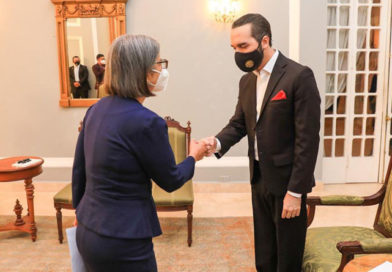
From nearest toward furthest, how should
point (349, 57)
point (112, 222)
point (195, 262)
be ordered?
1. point (112, 222)
2. point (195, 262)
3. point (349, 57)

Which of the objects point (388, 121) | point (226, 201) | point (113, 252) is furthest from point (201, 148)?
point (388, 121)

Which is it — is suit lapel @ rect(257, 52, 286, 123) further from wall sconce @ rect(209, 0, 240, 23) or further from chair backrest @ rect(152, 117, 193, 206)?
wall sconce @ rect(209, 0, 240, 23)

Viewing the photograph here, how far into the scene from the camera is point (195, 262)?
128 inches

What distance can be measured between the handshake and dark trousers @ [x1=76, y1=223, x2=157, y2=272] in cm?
53

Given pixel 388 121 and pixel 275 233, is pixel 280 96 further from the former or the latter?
pixel 388 121

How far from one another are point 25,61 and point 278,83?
149 inches

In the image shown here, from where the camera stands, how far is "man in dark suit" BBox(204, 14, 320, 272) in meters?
2.02

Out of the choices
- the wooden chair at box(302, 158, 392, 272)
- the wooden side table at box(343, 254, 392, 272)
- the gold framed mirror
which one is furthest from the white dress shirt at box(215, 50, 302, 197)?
the gold framed mirror

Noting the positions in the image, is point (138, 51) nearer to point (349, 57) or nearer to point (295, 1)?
point (295, 1)

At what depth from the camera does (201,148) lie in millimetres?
2092

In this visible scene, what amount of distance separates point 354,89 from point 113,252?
434 cm

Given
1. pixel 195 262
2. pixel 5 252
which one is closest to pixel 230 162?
pixel 195 262

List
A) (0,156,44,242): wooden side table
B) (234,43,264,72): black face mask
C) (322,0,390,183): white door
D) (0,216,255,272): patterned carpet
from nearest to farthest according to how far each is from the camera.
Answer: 1. (234,43,264,72): black face mask
2. (0,216,255,272): patterned carpet
3. (0,156,44,242): wooden side table
4. (322,0,390,183): white door

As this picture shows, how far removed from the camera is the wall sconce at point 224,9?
15.4ft
